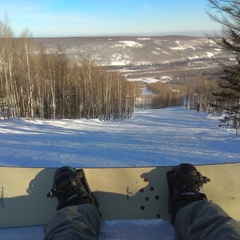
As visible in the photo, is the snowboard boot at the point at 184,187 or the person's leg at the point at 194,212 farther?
the snowboard boot at the point at 184,187

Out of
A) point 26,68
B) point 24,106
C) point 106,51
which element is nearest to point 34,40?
point 26,68

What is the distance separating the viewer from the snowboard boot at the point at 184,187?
8.47 ft

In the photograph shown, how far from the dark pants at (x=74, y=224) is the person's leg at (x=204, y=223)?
0.61 m

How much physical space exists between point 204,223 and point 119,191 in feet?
3.75

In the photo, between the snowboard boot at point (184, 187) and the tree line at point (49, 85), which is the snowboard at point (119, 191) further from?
the tree line at point (49, 85)

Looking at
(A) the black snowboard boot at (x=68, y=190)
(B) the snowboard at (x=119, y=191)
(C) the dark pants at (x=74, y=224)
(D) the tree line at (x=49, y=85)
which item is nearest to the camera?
(C) the dark pants at (x=74, y=224)

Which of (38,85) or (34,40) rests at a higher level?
(34,40)

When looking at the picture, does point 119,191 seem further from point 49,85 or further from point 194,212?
point 49,85

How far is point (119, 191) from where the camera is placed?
291cm

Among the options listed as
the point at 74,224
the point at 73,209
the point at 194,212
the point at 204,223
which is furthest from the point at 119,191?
the point at 204,223

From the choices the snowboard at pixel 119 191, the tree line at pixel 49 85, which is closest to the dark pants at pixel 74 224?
the snowboard at pixel 119 191

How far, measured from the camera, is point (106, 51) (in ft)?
559

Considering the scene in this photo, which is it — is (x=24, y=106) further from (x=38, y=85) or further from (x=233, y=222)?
(x=233, y=222)

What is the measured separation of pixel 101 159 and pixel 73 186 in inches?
291
